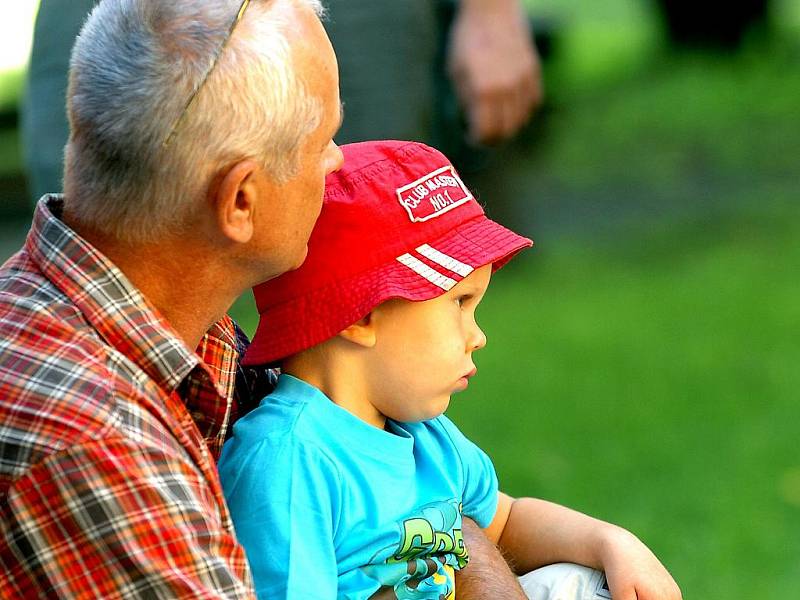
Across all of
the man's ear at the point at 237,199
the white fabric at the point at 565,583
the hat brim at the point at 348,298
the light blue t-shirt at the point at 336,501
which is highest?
the man's ear at the point at 237,199

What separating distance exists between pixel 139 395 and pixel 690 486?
3.39 meters

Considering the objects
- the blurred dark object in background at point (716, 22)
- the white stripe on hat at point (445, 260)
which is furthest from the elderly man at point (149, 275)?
the blurred dark object in background at point (716, 22)

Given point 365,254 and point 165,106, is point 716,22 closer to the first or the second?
point 365,254

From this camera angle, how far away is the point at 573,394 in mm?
5637

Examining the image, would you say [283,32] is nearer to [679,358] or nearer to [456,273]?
[456,273]

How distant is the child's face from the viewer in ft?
7.17

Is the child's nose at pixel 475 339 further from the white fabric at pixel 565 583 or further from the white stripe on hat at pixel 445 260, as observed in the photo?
the white fabric at pixel 565 583

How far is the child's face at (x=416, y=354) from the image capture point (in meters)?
2.19

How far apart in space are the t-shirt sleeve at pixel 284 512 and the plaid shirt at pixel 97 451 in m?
0.12

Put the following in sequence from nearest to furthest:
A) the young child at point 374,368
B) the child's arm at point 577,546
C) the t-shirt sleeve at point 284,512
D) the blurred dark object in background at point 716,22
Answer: the t-shirt sleeve at point 284,512 < the young child at point 374,368 < the child's arm at point 577,546 < the blurred dark object in background at point 716,22

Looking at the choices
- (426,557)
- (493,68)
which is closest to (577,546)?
(426,557)

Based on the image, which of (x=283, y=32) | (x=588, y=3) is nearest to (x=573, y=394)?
(x=283, y=32)

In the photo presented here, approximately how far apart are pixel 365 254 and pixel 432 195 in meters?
0.16

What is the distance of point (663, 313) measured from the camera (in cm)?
652
